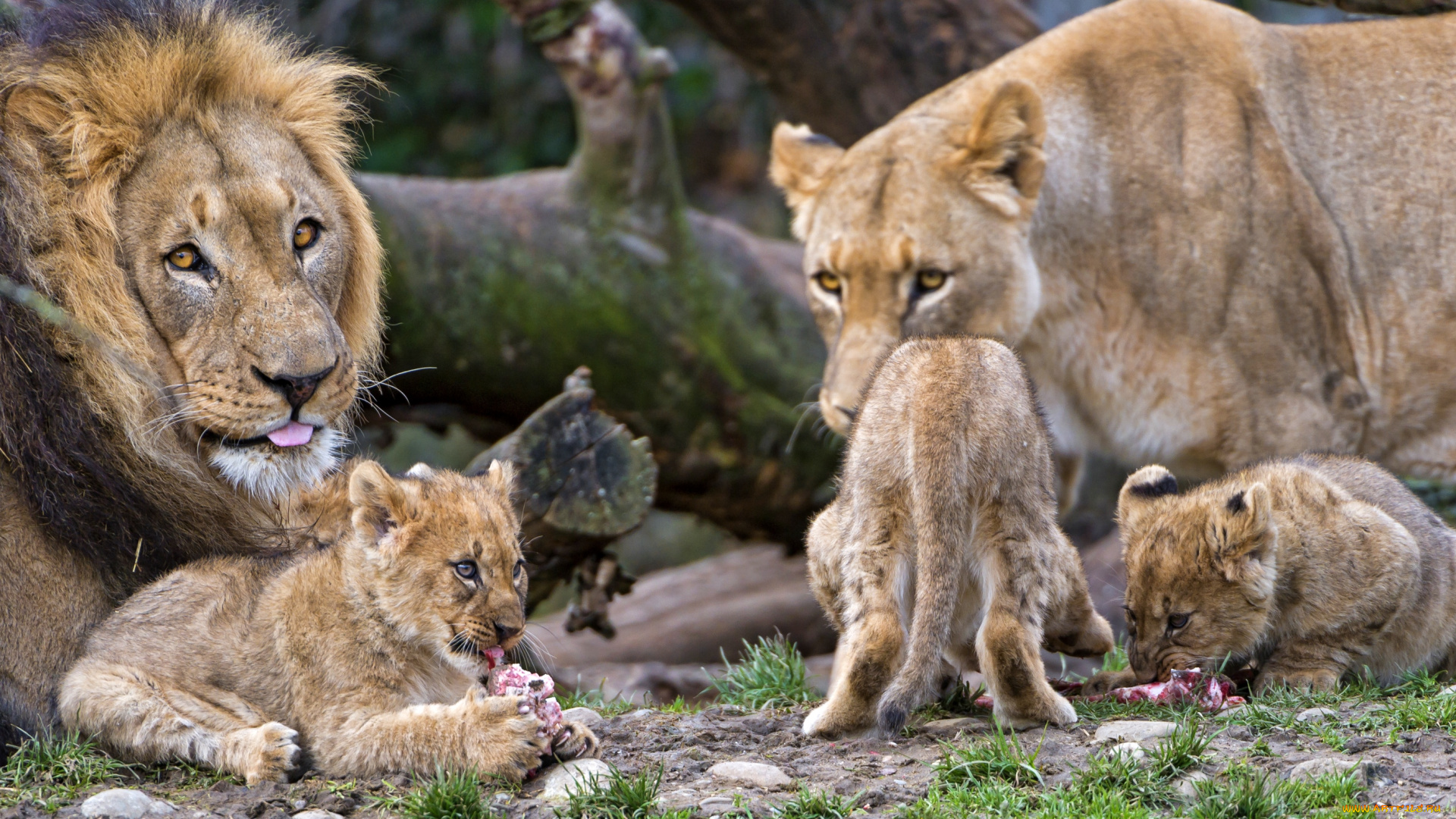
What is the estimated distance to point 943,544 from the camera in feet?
12.0

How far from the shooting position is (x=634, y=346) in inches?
304

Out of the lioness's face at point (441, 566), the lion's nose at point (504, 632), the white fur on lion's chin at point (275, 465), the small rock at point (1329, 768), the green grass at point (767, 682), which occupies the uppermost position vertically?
the white fur on lion's chin at point (275, 465)

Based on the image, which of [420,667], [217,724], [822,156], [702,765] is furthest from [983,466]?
[822,156]

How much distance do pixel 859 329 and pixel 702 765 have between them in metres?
2.24

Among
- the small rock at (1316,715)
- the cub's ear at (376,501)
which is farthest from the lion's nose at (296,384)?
the small rock at (1316,715)

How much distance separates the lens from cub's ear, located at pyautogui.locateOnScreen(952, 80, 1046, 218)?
558 centimetres

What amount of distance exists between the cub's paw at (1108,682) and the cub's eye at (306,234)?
105 inches

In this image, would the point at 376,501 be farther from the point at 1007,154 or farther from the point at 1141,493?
the point at 1007,154

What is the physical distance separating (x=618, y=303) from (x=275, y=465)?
395 cm

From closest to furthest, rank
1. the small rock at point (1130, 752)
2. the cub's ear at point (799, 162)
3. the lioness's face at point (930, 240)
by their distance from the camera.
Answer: the small rock at point (1130, 752) → the lioness's face at point (930, 240) → the cub's ear at point (799, 162)

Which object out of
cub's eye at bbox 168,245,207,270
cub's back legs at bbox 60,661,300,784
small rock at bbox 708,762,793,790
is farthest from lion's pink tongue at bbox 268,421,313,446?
small rock at bbox 708,762,793,790

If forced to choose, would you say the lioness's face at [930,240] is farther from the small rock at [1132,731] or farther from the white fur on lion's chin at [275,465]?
the white fur on lion's chin at [275,465]

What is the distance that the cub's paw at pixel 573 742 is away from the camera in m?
3.54

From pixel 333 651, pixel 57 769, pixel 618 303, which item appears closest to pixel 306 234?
pixel 333 651
